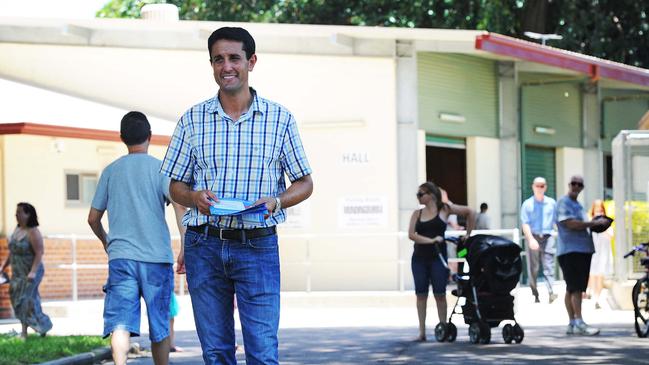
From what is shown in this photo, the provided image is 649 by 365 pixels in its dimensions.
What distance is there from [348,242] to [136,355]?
12.6 metres

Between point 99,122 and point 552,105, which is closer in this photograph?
point 99,122

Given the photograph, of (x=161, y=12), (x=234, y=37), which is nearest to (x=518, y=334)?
(x=234, y=37)

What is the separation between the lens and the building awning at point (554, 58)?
84.6 feet

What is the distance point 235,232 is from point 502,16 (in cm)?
3375

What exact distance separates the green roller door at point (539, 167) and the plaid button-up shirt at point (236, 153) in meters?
23.8

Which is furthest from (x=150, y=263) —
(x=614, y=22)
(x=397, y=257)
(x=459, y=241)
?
(x=614, y=22)

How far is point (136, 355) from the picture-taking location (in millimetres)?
14133

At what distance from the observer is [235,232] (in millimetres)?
6531

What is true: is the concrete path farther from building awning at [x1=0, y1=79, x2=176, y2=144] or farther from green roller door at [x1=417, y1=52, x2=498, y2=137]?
green roller door at [x1=417, y1=52, x2=498, y2=137]

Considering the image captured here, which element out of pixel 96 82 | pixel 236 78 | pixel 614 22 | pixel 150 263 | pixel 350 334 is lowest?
pixel 350 334

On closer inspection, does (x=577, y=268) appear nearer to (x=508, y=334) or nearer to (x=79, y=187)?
(x=508, y=334)

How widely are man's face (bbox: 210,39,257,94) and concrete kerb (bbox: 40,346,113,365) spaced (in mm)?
6524

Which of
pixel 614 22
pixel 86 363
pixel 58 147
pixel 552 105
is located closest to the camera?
pixel 86 363

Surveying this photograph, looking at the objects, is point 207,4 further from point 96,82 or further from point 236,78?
point 236,78
